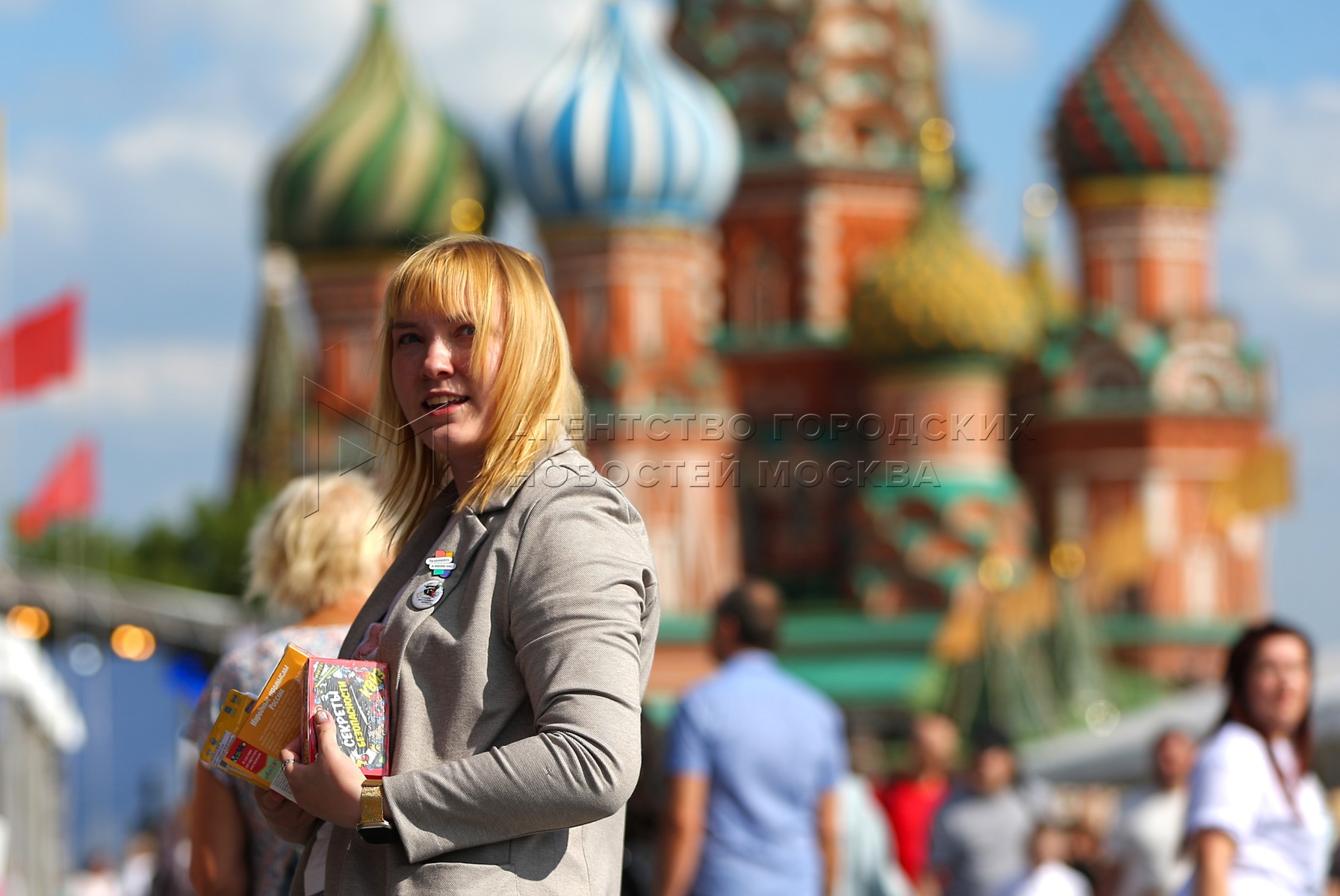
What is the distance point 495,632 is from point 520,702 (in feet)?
0.25

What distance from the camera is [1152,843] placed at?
261 inches

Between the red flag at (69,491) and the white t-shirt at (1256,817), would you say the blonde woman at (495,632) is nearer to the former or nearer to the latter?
the white t-shirt at (1256,817)

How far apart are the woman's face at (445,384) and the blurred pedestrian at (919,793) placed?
536 centimetres

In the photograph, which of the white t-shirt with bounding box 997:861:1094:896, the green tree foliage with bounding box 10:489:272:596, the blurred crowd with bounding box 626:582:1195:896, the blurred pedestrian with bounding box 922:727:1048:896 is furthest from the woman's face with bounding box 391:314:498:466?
the green tree foliage with bounding box 10:489:272:596

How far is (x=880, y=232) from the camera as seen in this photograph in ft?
91.7

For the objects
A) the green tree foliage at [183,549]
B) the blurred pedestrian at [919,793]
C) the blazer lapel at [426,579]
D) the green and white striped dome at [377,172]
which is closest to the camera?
the blazer lapel at [426,579]

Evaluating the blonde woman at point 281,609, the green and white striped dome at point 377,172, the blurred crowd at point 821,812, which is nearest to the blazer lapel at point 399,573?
the blonde woman at point 281,609

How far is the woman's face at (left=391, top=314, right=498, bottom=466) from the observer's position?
263 cm

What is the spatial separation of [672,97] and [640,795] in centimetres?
2029

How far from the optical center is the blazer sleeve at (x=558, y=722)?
2.44 m

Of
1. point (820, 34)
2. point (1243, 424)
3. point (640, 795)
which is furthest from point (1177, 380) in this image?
point (640, 795)

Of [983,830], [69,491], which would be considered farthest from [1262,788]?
[69,491]

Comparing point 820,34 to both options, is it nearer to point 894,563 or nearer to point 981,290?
point 981,290

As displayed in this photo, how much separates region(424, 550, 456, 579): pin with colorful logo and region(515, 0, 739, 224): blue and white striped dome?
22.2 m
